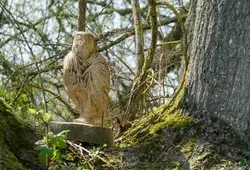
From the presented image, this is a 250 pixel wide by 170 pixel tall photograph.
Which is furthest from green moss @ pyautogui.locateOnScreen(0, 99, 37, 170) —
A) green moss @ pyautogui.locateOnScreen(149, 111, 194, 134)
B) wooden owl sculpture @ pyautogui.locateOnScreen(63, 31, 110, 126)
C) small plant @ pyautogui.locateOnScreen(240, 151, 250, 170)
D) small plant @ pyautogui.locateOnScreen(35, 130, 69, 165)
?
Result: small plant @ pyautogui.locateOnScreen(240, 151, 250, 170)

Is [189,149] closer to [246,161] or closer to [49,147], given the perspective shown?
[246,161]

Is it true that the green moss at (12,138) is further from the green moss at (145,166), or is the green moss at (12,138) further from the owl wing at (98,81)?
the green moss at (145,166)

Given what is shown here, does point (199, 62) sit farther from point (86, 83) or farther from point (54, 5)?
point (54, 5)

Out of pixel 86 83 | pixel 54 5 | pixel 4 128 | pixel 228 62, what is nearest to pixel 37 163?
pixel 4 128

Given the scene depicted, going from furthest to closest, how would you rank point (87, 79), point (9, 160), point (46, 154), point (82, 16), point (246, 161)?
1. point (82, 16)
2. point (87, 79)
3. point (246, 161)
4. point (9, 160)
5. point (46, 154)

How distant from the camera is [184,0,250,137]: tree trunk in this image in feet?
12.6

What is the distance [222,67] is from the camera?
154 inches

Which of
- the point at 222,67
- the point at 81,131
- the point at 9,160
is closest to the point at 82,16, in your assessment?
the point at 81,131

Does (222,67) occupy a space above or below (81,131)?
above

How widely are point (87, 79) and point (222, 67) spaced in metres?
0.95

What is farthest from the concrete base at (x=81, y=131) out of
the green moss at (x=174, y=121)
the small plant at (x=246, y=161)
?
the small plant at (x=246, y=161)

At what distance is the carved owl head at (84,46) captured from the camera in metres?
4.19

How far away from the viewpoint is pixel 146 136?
4109mm

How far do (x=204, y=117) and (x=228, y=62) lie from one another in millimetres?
402
